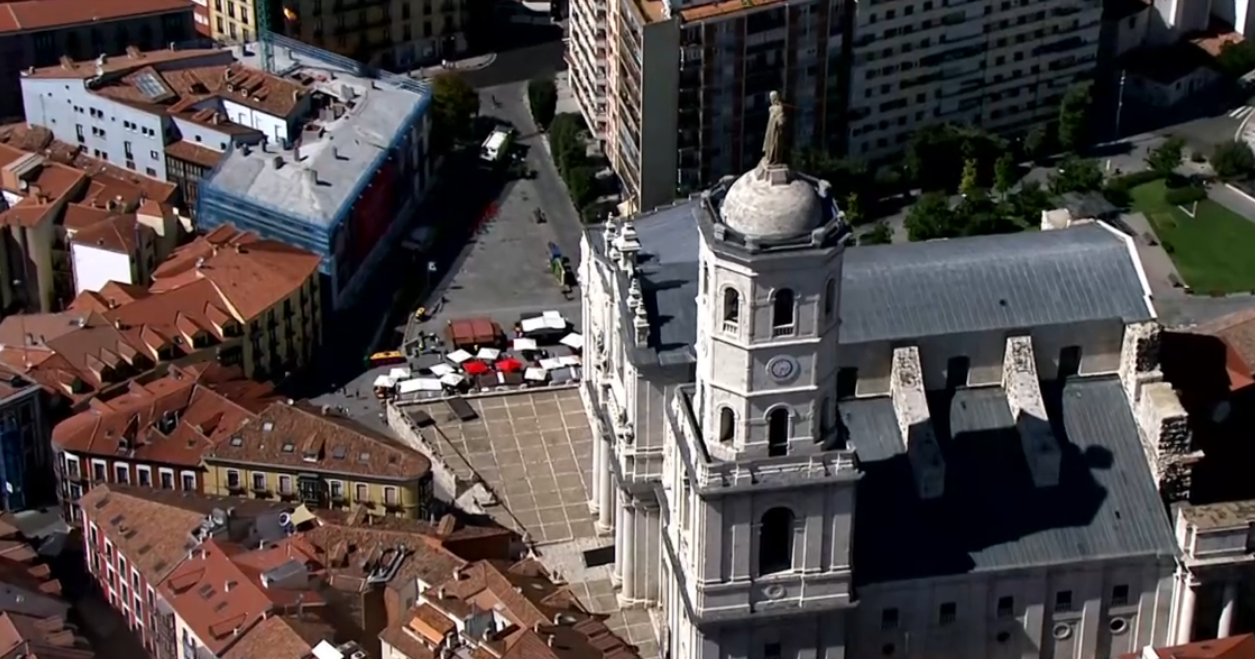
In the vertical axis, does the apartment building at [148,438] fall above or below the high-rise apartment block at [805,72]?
below

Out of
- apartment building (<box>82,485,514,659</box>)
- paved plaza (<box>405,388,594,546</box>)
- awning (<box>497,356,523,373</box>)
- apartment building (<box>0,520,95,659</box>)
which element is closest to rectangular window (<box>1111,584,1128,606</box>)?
paved plaza (<box>405,388,594,546</box>)

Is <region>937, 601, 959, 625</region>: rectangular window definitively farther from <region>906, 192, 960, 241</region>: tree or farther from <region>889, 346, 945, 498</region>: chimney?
<region>906, 192, 960, 241</region>: tree

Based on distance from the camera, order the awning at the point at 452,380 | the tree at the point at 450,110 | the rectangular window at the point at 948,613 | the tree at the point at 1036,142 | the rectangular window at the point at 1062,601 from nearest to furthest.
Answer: the rectangular window at the point at 948,613 < the rectangular window at the point at 1062,601 < the awning at the point at 452,380 < the tree at the point at 1036,142 < the tree at the point at 450,110

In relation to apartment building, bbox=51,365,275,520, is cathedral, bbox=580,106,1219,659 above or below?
above

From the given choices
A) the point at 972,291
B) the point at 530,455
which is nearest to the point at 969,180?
the point at 530,455

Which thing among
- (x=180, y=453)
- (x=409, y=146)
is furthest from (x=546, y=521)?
(x=409, y=146)

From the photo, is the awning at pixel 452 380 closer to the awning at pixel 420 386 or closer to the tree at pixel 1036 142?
the awning at pixel 420 386

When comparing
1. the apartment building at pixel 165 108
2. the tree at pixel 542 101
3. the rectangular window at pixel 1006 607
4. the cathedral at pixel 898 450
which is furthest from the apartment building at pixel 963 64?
the rectangular window at pixel 1006 607
